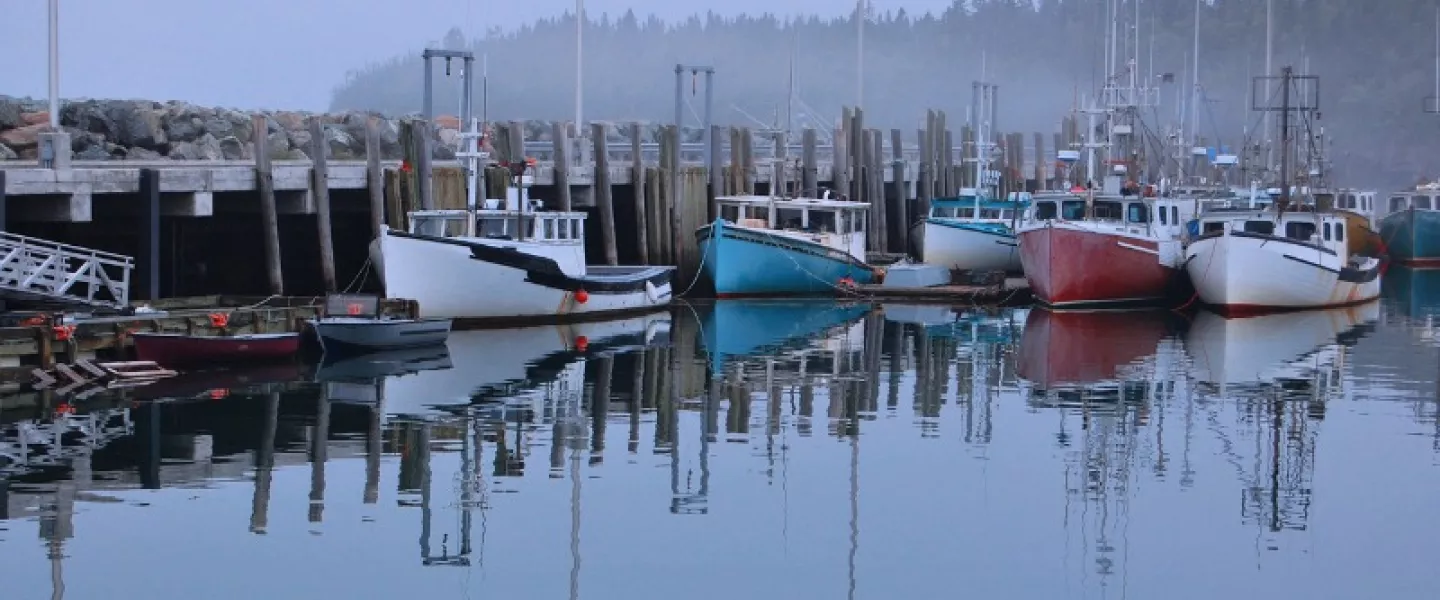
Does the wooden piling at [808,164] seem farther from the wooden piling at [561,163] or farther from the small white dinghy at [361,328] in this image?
the small white dinghy at [361,328]

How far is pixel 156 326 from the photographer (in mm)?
29453

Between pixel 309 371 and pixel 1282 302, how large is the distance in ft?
74.6

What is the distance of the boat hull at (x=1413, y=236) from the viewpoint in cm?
6912

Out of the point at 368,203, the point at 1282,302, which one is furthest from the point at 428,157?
the point at 1282,302

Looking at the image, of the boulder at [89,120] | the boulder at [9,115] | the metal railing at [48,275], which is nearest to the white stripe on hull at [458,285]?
the metal railing at [48,275]

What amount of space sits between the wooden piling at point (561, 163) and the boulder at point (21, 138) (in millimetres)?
14835

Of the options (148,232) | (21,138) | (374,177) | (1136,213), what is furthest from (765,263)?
(21,138)

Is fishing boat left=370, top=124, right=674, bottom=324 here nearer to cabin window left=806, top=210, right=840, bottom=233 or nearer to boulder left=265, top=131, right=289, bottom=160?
cabin window left=806, top=210, right=840, bottom=233

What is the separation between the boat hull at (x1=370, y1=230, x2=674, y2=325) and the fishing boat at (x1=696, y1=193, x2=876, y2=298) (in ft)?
16.6

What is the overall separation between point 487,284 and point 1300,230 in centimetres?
1853

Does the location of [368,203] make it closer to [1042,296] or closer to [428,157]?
[428,157]

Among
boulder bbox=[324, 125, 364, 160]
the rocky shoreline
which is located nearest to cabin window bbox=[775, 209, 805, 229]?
the rocky shoreline

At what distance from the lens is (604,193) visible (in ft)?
147

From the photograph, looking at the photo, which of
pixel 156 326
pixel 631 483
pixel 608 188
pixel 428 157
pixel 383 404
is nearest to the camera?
pixel 631 483
